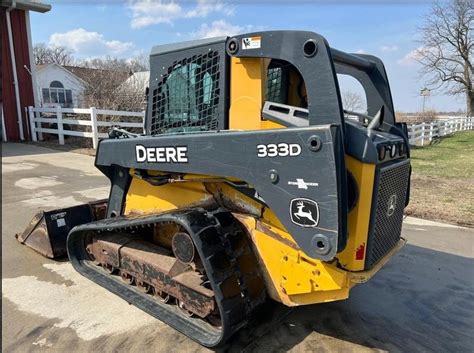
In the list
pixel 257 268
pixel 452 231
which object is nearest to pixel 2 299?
pixel 257 268

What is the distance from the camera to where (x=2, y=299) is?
131 inches

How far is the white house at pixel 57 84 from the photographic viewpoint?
32844mm

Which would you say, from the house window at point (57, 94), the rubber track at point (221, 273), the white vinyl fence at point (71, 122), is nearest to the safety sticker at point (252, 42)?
the rubber track at point (221, 273)

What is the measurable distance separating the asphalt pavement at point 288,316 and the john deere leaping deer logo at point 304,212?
103 cm

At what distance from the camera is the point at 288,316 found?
3121mm

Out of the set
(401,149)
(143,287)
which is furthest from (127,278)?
(401,149)

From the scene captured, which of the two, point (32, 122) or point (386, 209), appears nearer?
point (386, 209)

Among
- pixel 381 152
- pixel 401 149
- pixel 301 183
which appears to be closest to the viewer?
pixel 301 183

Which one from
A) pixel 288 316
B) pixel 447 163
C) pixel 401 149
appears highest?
pixel 401 149

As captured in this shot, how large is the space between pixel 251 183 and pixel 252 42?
0.88 metres

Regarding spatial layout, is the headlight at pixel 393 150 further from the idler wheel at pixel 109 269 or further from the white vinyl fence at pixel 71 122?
the white vinyl fence at pixel 71 122

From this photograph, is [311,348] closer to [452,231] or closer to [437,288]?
[437,288]

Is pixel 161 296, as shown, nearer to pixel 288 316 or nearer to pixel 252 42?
pixel 288 316

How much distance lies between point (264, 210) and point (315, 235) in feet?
1.76
